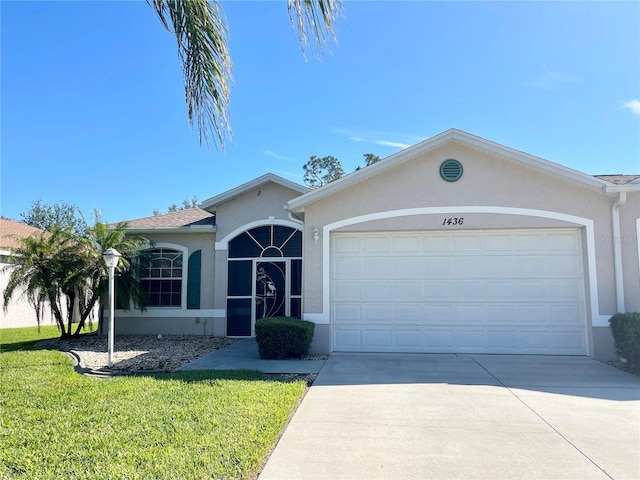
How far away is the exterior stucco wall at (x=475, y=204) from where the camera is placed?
8.73 metres

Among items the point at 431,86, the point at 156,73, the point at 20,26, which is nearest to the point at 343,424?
the point at 156,73

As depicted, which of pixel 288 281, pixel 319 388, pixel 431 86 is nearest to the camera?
pixel 319 388

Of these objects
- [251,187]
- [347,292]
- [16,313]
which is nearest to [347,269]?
[347,292]

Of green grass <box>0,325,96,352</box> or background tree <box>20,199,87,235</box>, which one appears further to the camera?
background tree <box>20,199,87,235</box>

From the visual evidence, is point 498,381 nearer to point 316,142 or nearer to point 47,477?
point 47,477

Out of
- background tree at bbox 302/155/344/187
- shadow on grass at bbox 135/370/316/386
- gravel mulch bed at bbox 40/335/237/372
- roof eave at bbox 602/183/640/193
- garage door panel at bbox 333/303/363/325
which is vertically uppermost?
background tree at bbox 302/155/344/187

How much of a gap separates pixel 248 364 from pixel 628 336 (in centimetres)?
748

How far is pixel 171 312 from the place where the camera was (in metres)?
13.2

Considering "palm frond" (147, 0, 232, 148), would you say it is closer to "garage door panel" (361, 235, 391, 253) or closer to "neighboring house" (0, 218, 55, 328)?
"garage door panel" (361, 235, 391, 253)

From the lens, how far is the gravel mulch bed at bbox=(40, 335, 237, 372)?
8742 millimetres

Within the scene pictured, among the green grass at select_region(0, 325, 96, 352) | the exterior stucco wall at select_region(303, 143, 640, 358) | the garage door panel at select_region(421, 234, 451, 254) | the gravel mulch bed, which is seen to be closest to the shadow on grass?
the gravel mulch bed

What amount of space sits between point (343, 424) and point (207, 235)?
954cm

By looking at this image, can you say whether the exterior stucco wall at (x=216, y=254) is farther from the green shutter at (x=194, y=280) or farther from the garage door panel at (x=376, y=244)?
the garage door panel at (x=376, y=244)

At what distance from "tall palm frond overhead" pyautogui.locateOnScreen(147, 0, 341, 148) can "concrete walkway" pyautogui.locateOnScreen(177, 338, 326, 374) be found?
485cm
